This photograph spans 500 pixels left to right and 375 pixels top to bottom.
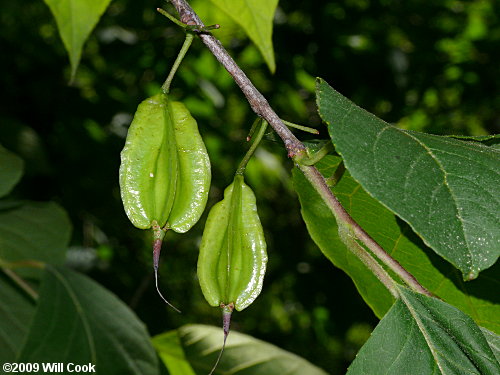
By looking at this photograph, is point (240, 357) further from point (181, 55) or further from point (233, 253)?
point (181, 55)

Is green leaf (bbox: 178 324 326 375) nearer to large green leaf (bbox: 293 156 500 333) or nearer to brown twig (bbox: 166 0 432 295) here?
large green leaf (bbox: 293 156 500 333)

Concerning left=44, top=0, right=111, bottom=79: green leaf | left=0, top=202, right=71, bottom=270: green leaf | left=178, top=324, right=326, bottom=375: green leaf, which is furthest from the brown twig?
left=0, top=202, right=71, bottom=270: green leaf

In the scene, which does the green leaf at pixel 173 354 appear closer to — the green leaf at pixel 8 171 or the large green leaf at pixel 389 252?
the green leaf at pixel 8 171

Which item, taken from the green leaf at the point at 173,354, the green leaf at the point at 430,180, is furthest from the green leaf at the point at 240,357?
the green leaf at the point at 430,180

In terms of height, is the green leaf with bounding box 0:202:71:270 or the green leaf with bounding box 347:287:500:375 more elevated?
the green leaf with bounding box 347:287:500:375

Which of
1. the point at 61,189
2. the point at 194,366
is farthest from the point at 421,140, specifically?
the point at 61,189

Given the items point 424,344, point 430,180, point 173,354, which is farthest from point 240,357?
point 430,180
